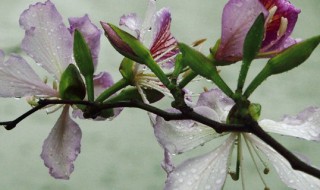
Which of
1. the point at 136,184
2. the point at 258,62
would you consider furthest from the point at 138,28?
the point at 258,62

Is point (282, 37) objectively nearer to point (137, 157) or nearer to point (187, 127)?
point (187, 127)

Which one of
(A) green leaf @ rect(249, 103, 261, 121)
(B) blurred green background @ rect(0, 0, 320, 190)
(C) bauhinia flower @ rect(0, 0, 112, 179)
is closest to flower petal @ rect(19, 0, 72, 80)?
(C) bauhinia flower @ rect(0, 0, 112, 179)

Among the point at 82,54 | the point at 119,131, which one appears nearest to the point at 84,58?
the point at 82,54

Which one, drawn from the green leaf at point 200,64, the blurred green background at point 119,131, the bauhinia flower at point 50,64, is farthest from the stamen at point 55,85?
the blurred green background at point 119,131

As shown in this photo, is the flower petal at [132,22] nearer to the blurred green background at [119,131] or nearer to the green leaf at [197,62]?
the green leaf at [197,62]

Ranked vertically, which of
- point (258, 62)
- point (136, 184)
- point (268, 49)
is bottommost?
point (136, 184)

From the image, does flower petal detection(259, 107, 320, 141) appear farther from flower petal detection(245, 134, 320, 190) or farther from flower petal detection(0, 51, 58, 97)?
flower petal detection(0, 51, 58, 97)

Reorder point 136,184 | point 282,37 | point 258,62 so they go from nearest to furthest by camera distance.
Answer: point 282,37 → point 136,184 → point 258,62
